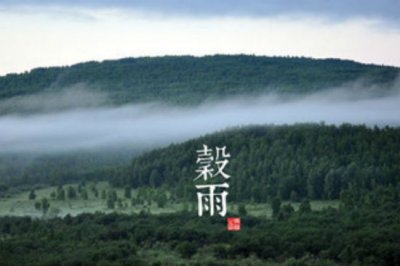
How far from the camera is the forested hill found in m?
64.4

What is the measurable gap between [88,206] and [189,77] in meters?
24.5

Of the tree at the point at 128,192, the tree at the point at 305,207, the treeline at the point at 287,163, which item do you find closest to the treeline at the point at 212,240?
the tree at the point at 305,207

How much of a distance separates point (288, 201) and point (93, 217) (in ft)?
19.5

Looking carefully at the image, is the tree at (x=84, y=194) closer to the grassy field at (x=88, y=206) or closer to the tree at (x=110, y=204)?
the grassy field at (x=88, y=206)

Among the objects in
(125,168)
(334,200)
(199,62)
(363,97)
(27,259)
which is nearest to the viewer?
(27,259)

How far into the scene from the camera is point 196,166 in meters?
46.2

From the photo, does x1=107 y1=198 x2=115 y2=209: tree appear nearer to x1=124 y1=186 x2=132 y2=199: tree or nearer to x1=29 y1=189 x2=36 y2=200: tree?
x1=124 y1=186 x2=132 y2=199: tree

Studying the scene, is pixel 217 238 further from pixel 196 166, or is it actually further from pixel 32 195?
pixel 32 195

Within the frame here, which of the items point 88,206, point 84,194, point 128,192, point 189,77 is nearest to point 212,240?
point 88,206

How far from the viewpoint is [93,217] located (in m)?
45.2

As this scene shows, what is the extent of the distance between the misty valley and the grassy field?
0.25ft

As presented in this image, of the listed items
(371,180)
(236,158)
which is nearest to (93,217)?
(236,158)

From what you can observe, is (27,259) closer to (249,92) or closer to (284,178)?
(284,178)

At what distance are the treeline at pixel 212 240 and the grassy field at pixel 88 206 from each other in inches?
33.1
